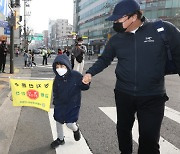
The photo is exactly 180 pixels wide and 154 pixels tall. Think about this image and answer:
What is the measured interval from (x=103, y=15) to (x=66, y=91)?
81.8 m

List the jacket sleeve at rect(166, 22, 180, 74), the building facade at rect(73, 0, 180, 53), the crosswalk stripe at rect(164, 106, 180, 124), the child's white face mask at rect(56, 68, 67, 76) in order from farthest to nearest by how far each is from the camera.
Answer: the building facade at rect(73, 0, 180, 53), the crosswalk stripe at rect(164, 106, 180, 124), the child's white face mask at rect(56, 68, 67, 76), the jacket sleeve at rect(166, 22, 180, 74)

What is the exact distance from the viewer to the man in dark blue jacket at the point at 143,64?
2.93 meters

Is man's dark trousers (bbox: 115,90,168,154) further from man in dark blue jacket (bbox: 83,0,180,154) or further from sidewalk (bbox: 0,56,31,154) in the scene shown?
sidewalk (bbox: 0,56,31,154)

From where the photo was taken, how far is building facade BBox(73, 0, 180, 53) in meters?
58.5

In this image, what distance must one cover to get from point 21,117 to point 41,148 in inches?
81.3

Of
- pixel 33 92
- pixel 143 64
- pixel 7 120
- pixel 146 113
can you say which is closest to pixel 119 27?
pixel 143 64

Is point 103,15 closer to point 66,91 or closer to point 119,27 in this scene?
point 66,91

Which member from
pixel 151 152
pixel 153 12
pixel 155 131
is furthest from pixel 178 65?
pixel 153 12

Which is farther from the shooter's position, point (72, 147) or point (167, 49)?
point (72, 147)

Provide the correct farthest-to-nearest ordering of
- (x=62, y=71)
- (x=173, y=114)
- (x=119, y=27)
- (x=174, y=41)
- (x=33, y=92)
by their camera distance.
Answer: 1. (x=173, y=114)
2. (x=33, y=92)
3. (x=62, y=71)
4. (x=119, y=27)
5. (x=174, y=41)

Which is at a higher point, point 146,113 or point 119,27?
point 119,27

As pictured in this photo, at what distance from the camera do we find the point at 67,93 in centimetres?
420

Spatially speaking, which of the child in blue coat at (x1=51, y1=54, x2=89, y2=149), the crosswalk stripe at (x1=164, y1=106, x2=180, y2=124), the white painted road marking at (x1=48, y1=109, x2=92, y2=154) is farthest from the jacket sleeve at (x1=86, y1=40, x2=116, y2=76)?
A: the crosswalk stripe at (x1=164, y1=106, x2=180, y2=124)

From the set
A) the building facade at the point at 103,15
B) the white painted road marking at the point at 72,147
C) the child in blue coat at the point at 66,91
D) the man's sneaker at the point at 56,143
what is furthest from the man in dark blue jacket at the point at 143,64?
the building facade at the point at 103,15
